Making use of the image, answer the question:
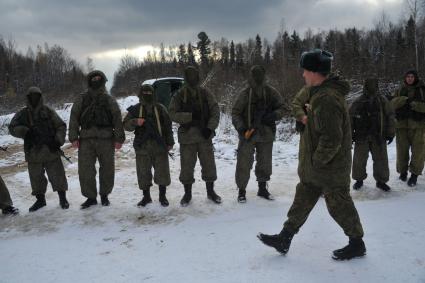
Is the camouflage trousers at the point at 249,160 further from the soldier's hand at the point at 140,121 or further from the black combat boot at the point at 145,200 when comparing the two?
the soldier's hand at the point at 140,121

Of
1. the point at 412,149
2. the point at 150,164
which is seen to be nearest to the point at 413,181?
the point at 412,149

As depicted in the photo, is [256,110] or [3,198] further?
[256,110]

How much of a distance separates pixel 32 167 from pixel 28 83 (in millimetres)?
66171

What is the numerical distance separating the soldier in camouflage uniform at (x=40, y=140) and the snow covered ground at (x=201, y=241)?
37 cm

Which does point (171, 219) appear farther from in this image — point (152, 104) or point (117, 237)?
point (152, 104)

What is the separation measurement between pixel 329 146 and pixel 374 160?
3353 millimetres

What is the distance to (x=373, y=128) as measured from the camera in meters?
6.12

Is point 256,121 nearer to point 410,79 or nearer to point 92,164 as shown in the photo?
point 92,164

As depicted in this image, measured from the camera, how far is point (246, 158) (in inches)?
230

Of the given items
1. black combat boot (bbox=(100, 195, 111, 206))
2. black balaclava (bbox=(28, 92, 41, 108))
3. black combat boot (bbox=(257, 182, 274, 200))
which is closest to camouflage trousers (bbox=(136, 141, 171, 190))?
black combat boot (bbox=(100, 195, 111, 206))

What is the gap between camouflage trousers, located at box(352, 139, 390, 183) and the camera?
20.4ft

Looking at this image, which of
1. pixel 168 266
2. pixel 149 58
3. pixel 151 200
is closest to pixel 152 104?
pixel 151 200

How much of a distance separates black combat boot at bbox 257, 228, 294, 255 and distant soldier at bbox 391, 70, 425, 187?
3.83 m

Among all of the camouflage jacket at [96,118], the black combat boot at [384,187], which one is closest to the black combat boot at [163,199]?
the camouflage jacket at [96,118]
